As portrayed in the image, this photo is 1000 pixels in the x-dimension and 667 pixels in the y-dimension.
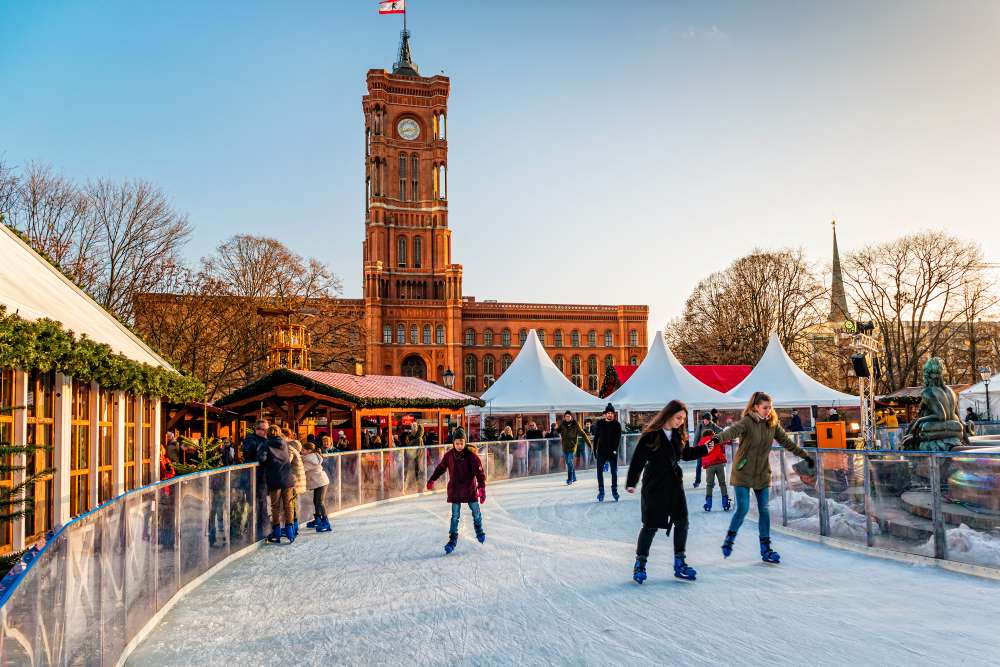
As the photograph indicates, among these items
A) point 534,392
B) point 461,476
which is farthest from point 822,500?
point 534,392

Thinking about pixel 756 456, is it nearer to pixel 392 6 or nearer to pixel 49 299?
pixel 49 299

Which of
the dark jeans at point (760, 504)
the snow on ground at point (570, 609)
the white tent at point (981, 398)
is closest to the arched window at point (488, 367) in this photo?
the white tent at point (981, 398)

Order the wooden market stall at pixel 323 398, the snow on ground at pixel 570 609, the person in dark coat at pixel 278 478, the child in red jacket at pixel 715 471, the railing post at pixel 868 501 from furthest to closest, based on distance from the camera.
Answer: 1. the wooden market stall at pixel 323 398
2. the child in red jacket at pixel 715 471
3. the person in dark coat at pixel 278 478
4. the railing post at pixel 868 501
5. the snow on ground at pixel 570 609

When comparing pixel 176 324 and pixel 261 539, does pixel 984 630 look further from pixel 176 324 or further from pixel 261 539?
pixel 176 324

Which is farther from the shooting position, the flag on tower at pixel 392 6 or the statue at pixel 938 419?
the flag on tower at pixel 392 6

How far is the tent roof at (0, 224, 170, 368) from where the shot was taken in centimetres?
685

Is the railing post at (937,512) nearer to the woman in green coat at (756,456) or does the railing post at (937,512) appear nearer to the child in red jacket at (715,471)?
the woman in green coat at (756,456)

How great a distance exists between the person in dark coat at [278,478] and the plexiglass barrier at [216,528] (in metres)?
0.15

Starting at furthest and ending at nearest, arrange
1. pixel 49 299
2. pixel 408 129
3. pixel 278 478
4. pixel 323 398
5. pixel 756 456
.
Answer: pixel 408 129 < pixel 323 398 < pixel 278 478 < pixel 49 299 < pixel 756 456

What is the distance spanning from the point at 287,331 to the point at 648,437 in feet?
72.0

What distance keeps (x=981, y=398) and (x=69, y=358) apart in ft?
119

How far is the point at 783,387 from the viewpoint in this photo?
2869cm

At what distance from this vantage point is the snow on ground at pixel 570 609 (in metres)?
4.61

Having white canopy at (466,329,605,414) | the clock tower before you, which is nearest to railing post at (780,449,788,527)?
white canopy at (466,329,605,414)
